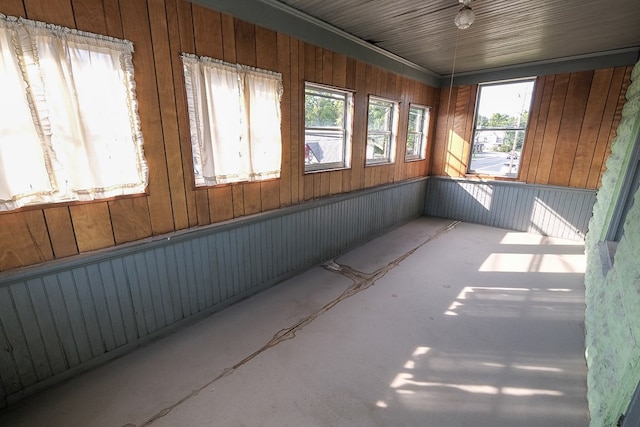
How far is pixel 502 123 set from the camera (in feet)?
16.8

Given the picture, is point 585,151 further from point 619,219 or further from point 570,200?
point 619,219

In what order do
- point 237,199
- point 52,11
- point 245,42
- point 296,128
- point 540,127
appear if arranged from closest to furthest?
point 52,11 → point 245,42 → point 237,199 → point 296,128 → point 540,127

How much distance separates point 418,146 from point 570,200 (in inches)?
105

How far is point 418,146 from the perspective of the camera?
5.75 metres

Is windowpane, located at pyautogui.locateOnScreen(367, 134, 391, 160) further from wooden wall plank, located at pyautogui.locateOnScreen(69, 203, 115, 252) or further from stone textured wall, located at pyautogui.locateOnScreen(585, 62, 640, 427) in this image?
wooden wall plank, located at pyautogui.locateOnScreen(69, 203, 115, 252)

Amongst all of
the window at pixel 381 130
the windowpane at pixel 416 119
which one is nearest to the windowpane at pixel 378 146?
the window at pixel 381 130

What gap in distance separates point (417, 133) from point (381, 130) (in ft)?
4.43

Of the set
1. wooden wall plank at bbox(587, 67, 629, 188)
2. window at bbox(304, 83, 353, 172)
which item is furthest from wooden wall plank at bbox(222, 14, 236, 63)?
wooden wall plank at bbox(587, 67, 629, 188)

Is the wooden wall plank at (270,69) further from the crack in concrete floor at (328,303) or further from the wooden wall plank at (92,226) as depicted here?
the wooden wall plank at (92,226)

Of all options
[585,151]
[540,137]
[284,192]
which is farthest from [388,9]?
[585,151]

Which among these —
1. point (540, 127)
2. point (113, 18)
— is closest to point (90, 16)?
point (113, 18)

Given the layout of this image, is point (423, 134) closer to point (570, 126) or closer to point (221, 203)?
point (570, 126)

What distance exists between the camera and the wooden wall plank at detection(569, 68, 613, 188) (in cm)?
420

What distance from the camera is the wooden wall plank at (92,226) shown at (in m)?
1.87
